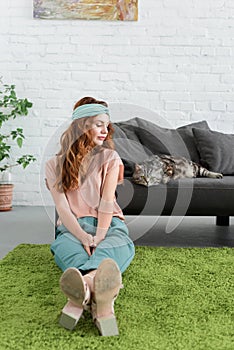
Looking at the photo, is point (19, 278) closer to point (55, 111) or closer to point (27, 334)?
point (27, 334)

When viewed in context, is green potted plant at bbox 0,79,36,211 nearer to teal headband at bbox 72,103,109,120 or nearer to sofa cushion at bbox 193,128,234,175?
sofa cushion at bbox 193,128,234,175

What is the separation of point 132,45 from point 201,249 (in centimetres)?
271

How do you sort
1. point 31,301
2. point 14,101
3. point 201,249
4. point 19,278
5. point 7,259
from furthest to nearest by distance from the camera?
point 14,101 < point 201,249 < point 7,259 < point 19,278 < point 31,301

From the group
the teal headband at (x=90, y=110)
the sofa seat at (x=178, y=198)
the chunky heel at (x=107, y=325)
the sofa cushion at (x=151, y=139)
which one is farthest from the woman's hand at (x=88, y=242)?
the sofa cushion at (x=151, y=139)

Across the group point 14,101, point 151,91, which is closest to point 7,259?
point 14,101

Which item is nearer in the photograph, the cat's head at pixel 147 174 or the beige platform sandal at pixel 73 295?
the beige platform sandal at pixel 73 295

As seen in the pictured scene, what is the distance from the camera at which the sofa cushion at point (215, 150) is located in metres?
4.48

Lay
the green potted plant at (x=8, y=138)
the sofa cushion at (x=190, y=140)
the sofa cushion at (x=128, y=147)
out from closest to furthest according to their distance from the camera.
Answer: the sofa cushion at (x=128, y=147) → the sofa cushion at (x=190, y=140) → the green potted plant at (x=8, y=138)

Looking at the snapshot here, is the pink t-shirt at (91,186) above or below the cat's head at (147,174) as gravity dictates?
above

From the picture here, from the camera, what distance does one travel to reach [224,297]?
265 centimetres

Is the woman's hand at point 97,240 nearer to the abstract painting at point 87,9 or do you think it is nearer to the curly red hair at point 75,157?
the curly red hair at point 75,157

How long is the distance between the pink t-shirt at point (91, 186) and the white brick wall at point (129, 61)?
304 cm

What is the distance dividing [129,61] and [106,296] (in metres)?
4.04

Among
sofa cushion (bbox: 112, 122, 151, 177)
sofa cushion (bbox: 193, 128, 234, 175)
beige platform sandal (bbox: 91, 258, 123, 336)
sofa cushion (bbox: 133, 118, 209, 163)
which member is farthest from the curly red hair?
sofa cushion (bbox: 193, 128, 234, 175)
